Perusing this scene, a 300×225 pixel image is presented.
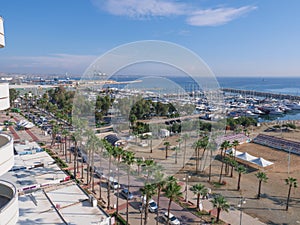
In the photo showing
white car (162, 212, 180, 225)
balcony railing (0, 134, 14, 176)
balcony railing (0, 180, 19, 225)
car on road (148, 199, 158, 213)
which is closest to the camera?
balcony railing (0, 180, 19, 225)

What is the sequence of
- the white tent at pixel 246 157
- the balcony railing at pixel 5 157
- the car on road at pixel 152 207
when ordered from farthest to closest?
the white tent at pixel 246 157, the car on road at pixel 152 207, the balcony railing at pixel 5 157

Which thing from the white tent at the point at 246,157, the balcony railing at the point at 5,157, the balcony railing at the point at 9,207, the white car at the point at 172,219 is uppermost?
the balcony railing at the point at 5,157

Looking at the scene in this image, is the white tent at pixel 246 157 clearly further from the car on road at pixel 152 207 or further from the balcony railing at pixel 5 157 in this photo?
the balcony railing at pixel 5 157

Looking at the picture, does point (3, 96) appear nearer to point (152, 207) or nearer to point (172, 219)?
point (172, 219)

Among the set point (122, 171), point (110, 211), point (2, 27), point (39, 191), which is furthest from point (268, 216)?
point (2, 27)

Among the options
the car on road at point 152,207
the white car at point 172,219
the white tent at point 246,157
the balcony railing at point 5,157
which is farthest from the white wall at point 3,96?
the white tent at point 246,157

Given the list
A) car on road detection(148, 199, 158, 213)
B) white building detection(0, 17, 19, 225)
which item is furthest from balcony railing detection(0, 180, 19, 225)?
car on road detection(148, 199, 158, 213)

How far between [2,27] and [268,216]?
508 inches

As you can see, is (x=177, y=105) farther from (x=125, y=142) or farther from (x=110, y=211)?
(x=110, y=211)

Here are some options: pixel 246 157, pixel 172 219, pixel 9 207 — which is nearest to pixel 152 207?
pixel 172 219

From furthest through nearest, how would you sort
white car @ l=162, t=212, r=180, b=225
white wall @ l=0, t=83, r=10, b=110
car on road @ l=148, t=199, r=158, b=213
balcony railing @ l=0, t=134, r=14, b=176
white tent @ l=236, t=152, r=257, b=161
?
white tent @ l=236, t=152, r=257, b=161
car on road @ l=148, t=199, r=158, b=213
white car @ l=162, t=212, r=180, b=225
white wall @ l=0, t=83, r=10, b=110
balcony railing @ l=0, t=134, r=14, b=176

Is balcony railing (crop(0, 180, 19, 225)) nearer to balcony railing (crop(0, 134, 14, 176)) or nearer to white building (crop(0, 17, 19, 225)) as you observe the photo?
white building (crop(0, 17, 19, 225))

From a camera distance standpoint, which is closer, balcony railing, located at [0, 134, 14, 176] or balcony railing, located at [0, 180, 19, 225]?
balcony railing, located at [0, 180, 19, 225]

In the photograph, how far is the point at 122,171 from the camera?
54.7ft
